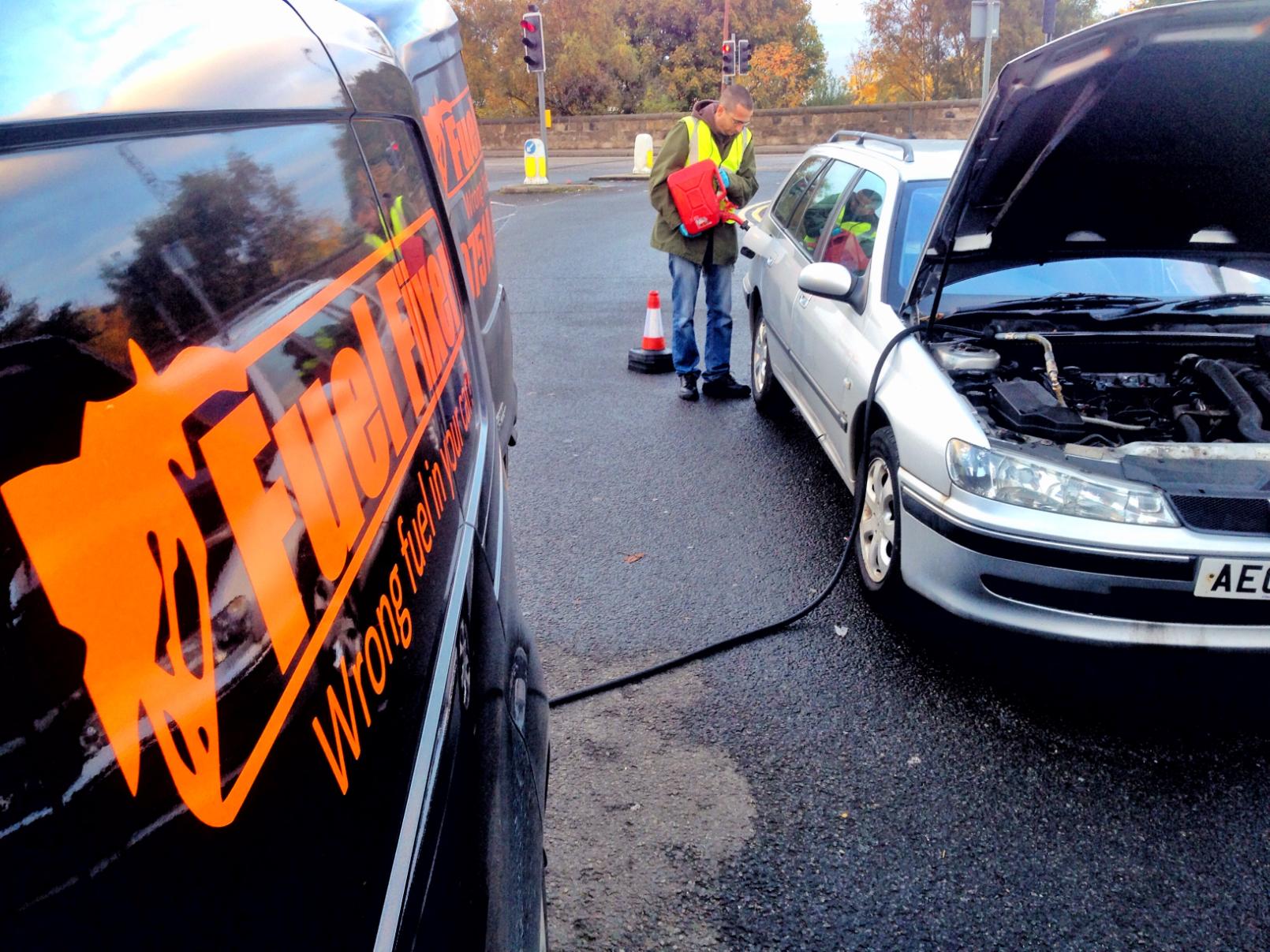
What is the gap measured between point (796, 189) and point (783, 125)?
26.4 meters

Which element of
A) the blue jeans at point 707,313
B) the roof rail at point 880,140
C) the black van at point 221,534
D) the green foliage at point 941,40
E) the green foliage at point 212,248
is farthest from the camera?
the green foliage at point 941,40

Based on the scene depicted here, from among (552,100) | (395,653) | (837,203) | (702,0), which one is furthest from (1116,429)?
(702,0)

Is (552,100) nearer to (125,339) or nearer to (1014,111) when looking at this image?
(1014,111)

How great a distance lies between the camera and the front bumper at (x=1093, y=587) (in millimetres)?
2717

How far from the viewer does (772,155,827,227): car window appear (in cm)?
552

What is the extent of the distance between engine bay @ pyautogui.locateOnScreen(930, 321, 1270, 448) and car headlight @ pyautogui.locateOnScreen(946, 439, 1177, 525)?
135 mm

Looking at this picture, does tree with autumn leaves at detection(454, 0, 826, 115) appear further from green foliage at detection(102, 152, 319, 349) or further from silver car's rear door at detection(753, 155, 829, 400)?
green foliage at detection(102, 152, 319, 349)

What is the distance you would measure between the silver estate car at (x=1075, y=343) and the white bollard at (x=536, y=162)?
1651 cm

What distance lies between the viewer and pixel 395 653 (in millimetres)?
1179

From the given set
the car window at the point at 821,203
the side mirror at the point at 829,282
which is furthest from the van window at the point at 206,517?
the car window at the point at 821,203

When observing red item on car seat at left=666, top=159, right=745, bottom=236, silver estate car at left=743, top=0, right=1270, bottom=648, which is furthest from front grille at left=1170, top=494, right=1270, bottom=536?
red item on car seat at left=666, top=159, right=745, bottom=236

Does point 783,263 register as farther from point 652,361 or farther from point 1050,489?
point 1050,489

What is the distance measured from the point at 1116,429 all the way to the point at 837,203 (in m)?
2.00

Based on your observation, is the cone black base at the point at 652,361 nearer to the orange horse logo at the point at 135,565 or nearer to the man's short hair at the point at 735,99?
the man's short hair at the point at 735,99
